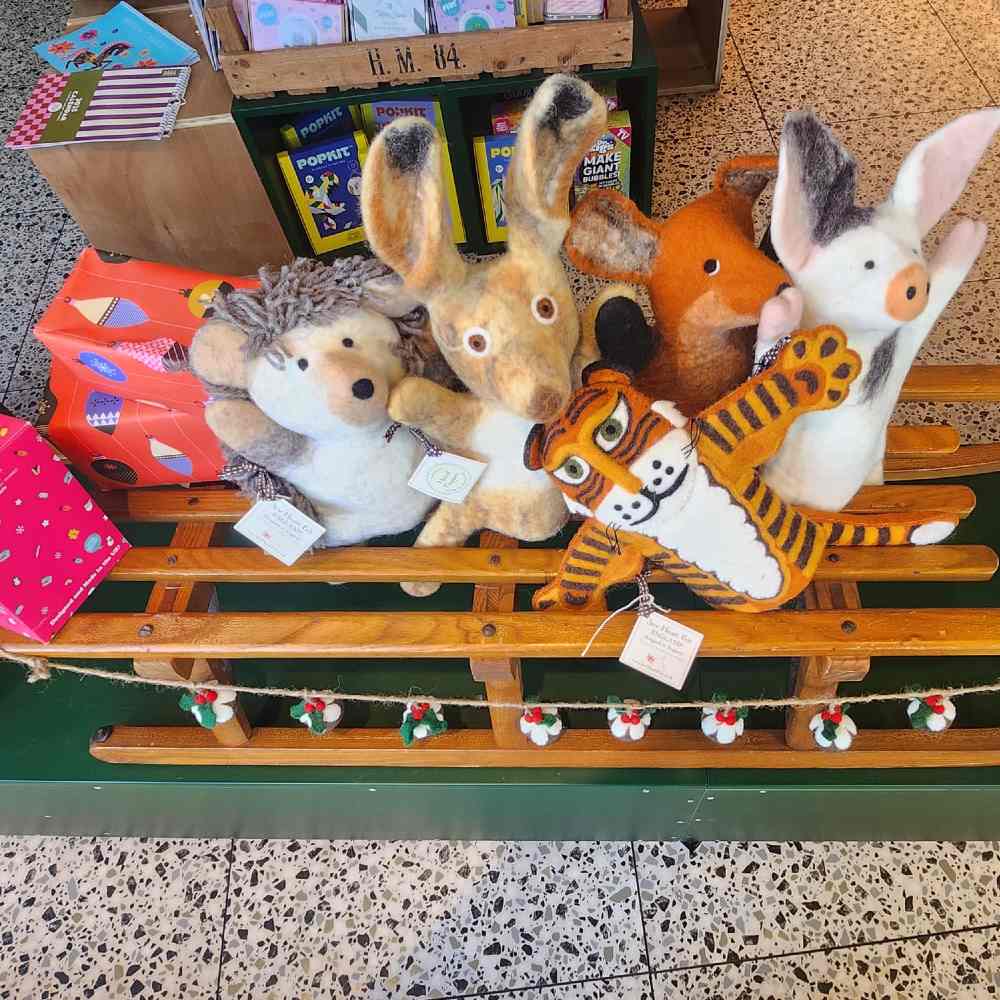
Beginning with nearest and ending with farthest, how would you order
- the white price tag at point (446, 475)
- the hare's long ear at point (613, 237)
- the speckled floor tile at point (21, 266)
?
the hare's long ear at point (613, 237)
the white price tag at point (446, 475)
the speckled floor tile at point (21, 266)

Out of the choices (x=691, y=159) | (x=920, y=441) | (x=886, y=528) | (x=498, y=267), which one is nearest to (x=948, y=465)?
(x=920, y=441)

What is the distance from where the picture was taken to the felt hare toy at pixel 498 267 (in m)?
0.81

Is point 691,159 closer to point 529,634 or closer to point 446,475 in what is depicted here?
point 446,475

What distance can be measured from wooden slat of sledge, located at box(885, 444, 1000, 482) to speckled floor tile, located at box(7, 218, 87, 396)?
1.81m

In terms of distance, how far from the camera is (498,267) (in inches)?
34.8

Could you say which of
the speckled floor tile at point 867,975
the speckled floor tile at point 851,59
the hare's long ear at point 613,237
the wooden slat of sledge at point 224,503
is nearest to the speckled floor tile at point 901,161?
the speckled floor tile at point 851,59

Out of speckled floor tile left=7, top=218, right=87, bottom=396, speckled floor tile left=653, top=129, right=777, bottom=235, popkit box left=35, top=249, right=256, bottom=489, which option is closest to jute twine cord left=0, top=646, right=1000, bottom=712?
popkit box left=35, top=249, right=256, bottom=489

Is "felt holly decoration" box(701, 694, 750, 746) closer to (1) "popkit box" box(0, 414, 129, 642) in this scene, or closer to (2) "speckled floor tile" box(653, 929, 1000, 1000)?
(2) "speckled floor tile" box(653, 929, 1000, 1000)

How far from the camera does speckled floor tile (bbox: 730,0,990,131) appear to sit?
90.7 inches

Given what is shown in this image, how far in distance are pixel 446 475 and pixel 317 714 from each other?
41 centimetres

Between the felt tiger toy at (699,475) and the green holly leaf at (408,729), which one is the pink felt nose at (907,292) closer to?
the felt tiger toy at (699,475)

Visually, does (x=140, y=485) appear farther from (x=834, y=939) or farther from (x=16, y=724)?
(x=834, y=939)

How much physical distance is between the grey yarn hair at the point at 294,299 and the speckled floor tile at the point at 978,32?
215 centimetres

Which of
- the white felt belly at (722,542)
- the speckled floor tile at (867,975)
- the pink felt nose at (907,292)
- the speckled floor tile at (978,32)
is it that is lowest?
the speckled floor tile at (867,975)
